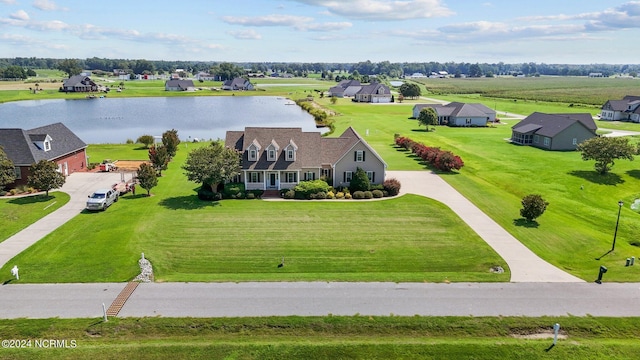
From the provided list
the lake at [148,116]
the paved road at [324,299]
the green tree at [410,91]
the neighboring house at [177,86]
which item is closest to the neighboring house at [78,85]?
the lake at [148,116]

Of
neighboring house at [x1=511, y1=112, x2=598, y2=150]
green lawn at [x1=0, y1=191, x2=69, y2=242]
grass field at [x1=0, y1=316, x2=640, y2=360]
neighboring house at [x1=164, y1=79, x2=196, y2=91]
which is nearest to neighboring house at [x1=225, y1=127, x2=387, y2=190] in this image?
green lawn at [x1=0, y1=191, x2=69, y2=242]

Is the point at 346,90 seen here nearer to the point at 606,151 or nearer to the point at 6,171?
the point at 606,151

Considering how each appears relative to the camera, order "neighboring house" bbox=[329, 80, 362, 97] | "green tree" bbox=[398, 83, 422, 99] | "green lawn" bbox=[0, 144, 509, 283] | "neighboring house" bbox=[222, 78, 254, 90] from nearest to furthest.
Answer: "green lawn" bbox=[0, 144, 509, 283] → "green tree" bbox=[398, 83, 422, 99] → "neighboring house" bbox=[329, 80, 362, 97] → "neighboring house" bbox=[222, 78, 254, 90]

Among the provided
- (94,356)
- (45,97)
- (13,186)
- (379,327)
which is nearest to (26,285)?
(94,356)

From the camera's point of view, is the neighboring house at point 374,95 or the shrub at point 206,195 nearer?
the shrub at point 206,195

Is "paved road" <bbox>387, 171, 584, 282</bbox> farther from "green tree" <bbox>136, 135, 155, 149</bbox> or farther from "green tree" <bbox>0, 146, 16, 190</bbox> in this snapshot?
"green tree" <bbox>136, 135, 155, 149</bbox>

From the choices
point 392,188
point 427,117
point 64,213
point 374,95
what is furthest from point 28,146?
point 374,95

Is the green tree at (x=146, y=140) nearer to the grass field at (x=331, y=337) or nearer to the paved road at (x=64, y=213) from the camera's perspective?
the paved road at (x=64, y=213)
